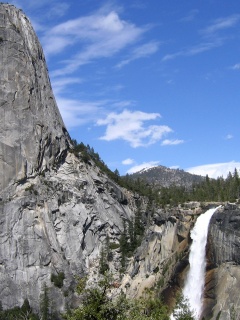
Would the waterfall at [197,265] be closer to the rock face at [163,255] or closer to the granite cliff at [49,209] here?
the rock face at [163,255]

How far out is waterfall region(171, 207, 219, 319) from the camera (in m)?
79.8

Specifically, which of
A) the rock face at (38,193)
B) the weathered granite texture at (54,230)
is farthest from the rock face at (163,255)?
the rock face at (38,193)

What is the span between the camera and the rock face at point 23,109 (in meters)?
120

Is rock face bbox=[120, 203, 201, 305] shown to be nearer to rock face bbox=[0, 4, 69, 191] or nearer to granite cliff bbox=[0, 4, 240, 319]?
granite cliff bbox=[0, 4, 240, 319]

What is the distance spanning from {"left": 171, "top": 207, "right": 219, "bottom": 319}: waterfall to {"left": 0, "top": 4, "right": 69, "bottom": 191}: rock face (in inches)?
1838

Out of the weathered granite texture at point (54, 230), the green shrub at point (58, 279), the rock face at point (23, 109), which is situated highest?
the rock face at point (23, 109)

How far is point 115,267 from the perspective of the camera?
375 feet

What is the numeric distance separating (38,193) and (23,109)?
21277 millimetres

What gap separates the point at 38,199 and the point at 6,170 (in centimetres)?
996

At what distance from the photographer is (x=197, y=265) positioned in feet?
274

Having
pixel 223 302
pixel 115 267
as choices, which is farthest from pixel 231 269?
pixel 115 267

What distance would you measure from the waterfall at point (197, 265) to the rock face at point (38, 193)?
3183cm

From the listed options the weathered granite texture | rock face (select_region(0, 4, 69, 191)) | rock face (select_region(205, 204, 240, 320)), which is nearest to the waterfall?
rock face (select_region(205, 204, 240, 320))

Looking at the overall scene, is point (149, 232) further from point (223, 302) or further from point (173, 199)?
point (223, 302)
